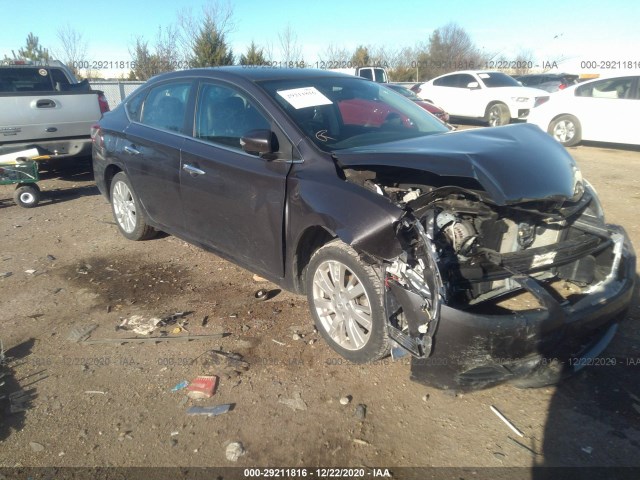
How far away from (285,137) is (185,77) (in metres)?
1.53

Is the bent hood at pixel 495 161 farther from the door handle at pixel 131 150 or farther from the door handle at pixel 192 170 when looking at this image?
the door handle at pixel 131 150

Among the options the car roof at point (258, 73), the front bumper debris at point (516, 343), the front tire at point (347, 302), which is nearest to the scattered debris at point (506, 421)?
the front bumper debris at point (516, 343)

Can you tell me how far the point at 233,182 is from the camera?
3783 millimetres

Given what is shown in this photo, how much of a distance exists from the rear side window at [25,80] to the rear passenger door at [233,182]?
6144 millimetres

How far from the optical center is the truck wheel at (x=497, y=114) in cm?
1467

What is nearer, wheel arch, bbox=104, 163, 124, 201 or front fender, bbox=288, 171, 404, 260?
front fender, bbox=288, 171, 404, 260

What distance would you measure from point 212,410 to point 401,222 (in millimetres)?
1485

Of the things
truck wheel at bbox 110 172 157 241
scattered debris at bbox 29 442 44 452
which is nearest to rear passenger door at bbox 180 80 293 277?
Result: truck wheel at bbox 110 172 157 241

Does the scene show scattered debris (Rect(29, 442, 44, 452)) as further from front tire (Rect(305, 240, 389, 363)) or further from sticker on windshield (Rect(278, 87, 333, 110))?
sticker on windshield (Rect(278, 87, 333, 110))

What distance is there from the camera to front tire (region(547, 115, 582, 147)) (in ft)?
37.8

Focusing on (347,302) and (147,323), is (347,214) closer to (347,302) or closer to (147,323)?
(347,302)

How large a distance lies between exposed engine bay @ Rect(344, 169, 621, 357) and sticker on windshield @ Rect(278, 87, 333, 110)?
84 cm

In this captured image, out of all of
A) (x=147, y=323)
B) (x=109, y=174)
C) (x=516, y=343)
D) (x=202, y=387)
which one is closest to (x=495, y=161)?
(x=516, y=343)

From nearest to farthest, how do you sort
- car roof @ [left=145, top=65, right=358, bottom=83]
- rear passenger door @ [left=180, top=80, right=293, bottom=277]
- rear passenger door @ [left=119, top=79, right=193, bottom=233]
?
rear passenger door @ [left=180, top=80, right=293, bottom=277], car roof @ [left=145, top=65, right=358, bottom=83], rear passenger door @ [left=119, top=79, right=193, bottom=233]
